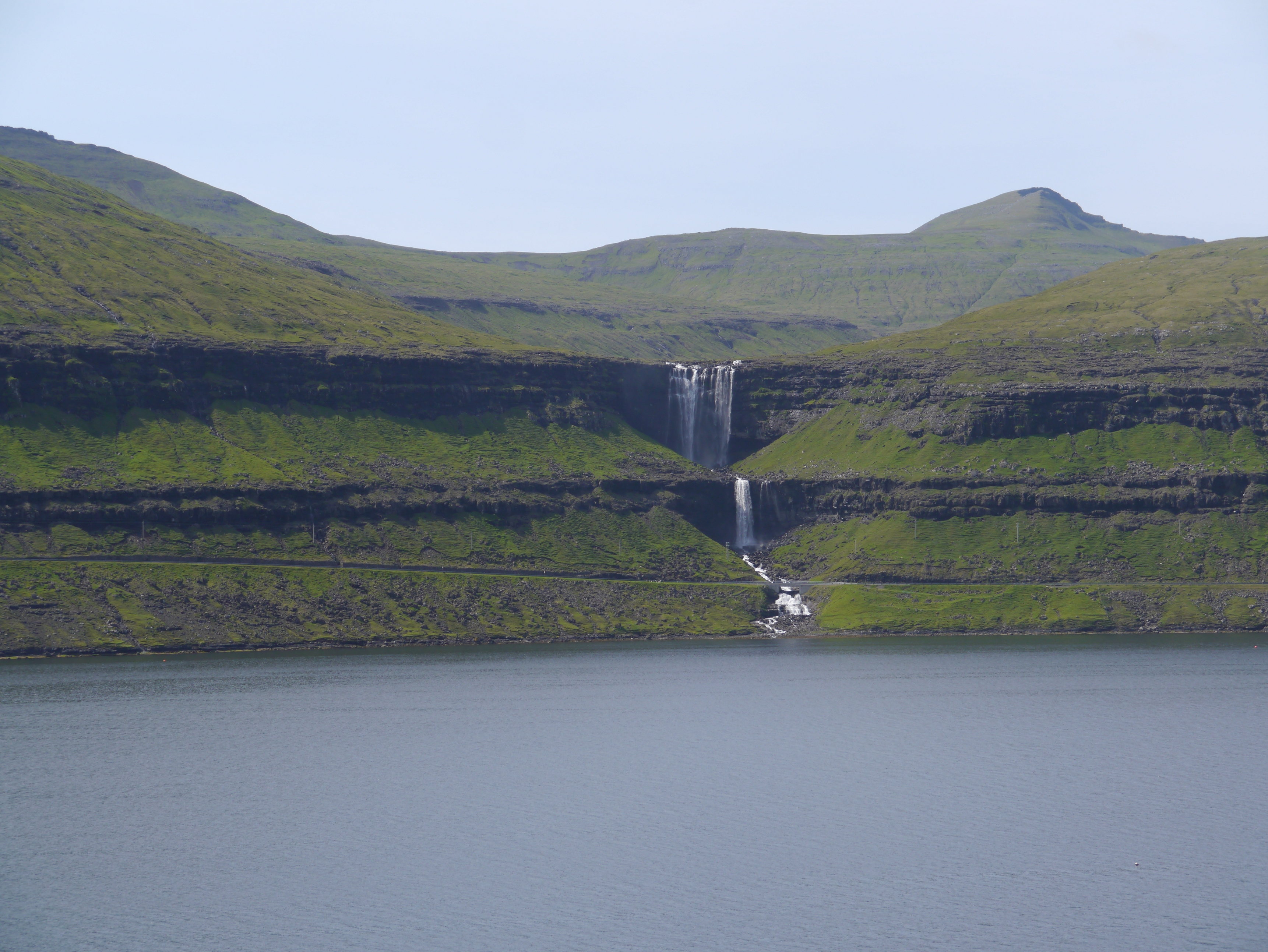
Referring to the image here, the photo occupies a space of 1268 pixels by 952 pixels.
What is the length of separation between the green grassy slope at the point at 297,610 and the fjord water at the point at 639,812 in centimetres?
2056

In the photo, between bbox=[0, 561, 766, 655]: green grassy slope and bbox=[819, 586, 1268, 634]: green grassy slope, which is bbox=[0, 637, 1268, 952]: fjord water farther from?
bbox=[819, 586, 1268, 634]: green grassy slope

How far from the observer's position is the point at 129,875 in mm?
68438

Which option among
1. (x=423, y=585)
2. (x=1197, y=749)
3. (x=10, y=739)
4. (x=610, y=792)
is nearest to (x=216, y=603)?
(x=423, y=585)

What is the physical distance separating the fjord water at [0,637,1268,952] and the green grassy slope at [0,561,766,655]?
2056 cm

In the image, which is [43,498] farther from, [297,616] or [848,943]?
[848,943]

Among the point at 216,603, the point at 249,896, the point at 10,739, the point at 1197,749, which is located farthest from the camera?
the point at 216,603

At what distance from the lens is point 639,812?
3221 inches

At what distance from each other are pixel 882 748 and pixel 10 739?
7570cm

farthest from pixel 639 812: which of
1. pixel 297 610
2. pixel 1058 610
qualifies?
pixel 1058 610

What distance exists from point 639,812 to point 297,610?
110160 mm

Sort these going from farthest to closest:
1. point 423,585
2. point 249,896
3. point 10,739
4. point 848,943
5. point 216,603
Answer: point 423,585 < point 216,603 < point 10,739 < point 249,896 < point 848,943

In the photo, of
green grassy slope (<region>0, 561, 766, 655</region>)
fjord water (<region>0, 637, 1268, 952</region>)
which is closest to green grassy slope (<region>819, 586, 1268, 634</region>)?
green grassy slope (<region>0, 561, 766, 655</region>)

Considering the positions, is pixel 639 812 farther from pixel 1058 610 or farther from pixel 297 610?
pixel 1058 610

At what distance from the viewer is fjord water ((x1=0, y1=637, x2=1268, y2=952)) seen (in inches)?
2346
